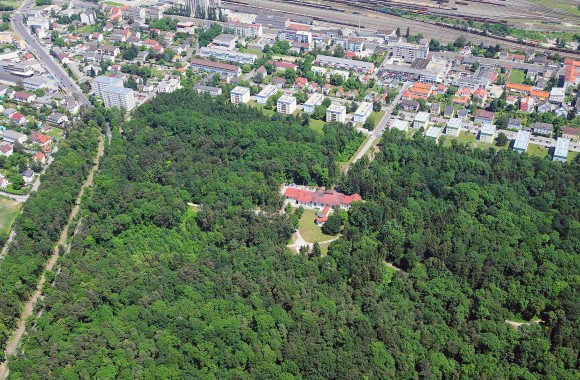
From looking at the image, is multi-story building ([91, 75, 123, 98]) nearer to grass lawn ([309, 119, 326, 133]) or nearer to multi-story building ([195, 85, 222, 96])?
multi-story building ([195, 85, 222, 96])

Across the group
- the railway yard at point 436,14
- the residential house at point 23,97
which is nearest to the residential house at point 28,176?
the residential house at point 23,97

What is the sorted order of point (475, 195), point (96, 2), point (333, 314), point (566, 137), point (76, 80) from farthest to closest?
point (96, 2) → point (76, 80) → point (566, 137) → point (475, 195) → point (333, 314)

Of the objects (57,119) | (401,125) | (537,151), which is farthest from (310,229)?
(57,119)

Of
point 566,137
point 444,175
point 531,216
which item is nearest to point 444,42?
point 566,137

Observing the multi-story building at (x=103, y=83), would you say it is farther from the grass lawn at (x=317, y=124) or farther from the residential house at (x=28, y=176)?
the grass lawn at (x=317, y=124)

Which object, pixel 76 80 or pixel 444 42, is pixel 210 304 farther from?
pixel 444 42

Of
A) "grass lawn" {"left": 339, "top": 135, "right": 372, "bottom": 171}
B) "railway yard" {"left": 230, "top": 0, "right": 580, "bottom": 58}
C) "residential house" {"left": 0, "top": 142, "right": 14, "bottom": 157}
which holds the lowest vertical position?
"residential house" {"left": 0, "top": 142, "right": 14, "bottom": 157}

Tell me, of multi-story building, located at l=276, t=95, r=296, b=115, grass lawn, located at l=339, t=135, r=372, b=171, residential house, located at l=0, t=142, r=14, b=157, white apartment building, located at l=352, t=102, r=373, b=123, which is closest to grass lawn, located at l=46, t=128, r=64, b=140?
residential house, located at l=0, t=142, r=14, b=157
